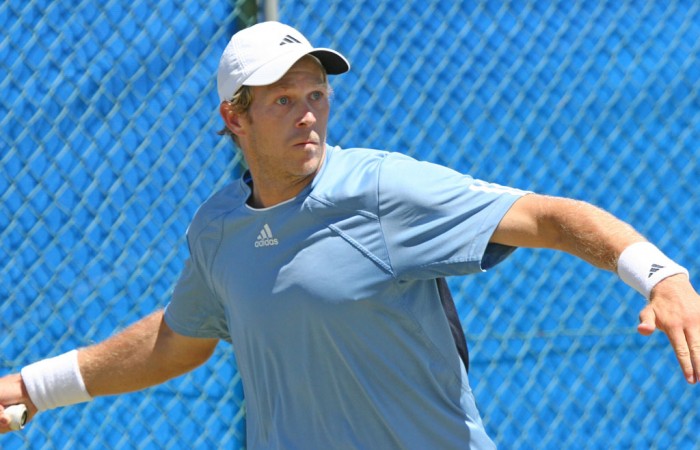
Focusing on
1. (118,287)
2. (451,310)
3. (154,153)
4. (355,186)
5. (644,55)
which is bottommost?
(118,287)

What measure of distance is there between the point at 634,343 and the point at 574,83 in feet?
3.42

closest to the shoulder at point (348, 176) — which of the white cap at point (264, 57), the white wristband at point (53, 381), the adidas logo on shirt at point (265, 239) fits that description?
the adidas logo on shirt at point (265, 239)

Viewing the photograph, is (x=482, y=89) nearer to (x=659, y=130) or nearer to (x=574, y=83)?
(x=574, y=83)

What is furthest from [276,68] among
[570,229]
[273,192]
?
[570,229]

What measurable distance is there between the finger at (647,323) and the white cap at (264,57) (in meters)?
1.08

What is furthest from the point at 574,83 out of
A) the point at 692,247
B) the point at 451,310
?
the point at 451,310

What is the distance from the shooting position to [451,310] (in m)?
2.92

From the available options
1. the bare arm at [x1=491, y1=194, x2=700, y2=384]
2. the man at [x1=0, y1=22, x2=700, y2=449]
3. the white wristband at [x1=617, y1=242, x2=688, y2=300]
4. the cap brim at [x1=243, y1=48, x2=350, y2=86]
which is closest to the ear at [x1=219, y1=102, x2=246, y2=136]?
the man at [x1=0, y1=22, x2=700, y2=449]

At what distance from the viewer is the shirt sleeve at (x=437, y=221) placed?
2.65 metres

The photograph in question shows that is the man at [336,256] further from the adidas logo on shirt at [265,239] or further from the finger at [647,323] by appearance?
the finger at [647,323]

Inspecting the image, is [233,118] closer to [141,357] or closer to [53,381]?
[141,357]

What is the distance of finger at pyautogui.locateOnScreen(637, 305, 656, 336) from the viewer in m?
2.09

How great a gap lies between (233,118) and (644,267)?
117 cm

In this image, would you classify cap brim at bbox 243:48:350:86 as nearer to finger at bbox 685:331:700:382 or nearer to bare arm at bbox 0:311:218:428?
bare arm at bbox 0:311:218:428
